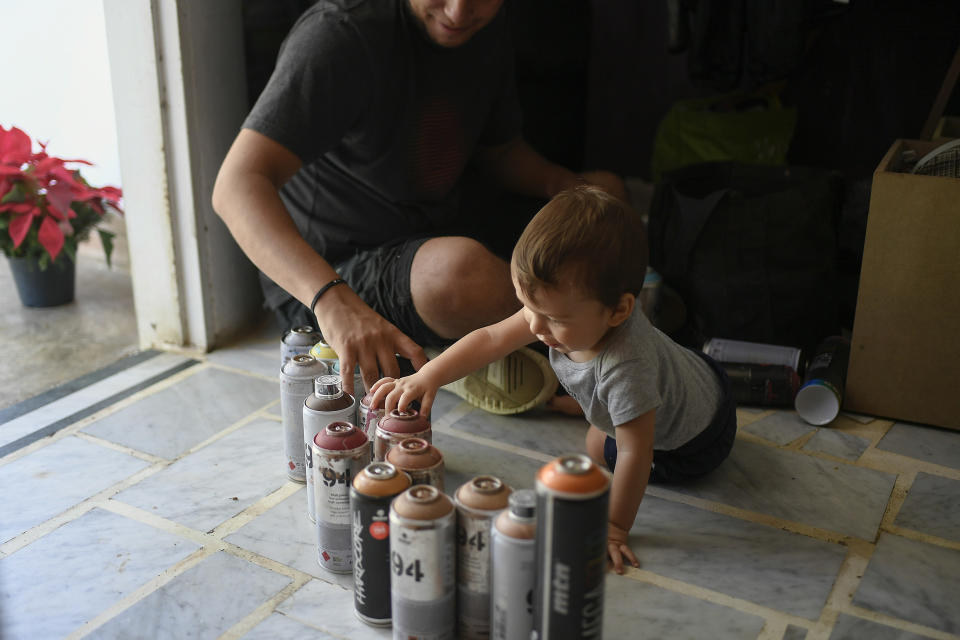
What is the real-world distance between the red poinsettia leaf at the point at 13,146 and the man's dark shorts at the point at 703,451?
5.40 ft

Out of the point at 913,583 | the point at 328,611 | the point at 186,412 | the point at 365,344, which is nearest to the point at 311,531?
the point at 328,611

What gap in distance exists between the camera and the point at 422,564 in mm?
1156

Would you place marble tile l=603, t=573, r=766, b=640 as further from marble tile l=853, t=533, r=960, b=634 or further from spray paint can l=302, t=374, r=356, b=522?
spray paint can l=302, t=374, r=356, b=522

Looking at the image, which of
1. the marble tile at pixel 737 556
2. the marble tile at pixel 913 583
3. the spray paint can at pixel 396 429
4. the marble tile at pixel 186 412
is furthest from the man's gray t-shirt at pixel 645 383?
the marble tile at pixel 186 412

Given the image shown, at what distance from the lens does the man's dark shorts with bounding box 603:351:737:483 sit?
161 centimetres

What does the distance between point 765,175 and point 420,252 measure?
100 centimetres

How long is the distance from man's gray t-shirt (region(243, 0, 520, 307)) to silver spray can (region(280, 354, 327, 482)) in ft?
1.36

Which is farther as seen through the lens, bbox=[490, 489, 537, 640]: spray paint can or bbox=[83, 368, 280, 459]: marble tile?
bbox=[83, 368, 280, 459]: marble tile

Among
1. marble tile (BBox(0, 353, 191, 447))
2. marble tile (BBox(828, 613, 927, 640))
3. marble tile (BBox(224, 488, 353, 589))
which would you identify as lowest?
marble tile (BBox(828, 613, 927, 640))

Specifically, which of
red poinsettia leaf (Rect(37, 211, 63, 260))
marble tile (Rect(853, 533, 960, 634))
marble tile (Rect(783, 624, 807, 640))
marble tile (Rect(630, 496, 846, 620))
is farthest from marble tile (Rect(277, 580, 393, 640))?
red poinsettia leaf (Rect(37, 211, 63, 260))

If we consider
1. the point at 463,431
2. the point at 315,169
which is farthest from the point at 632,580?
the point at 315,169

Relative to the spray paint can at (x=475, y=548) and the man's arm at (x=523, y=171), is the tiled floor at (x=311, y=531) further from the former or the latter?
the man's arm at (x=523, y=171)

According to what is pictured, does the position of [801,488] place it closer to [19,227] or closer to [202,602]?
[202,602]

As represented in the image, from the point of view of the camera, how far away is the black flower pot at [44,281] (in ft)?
8.05
